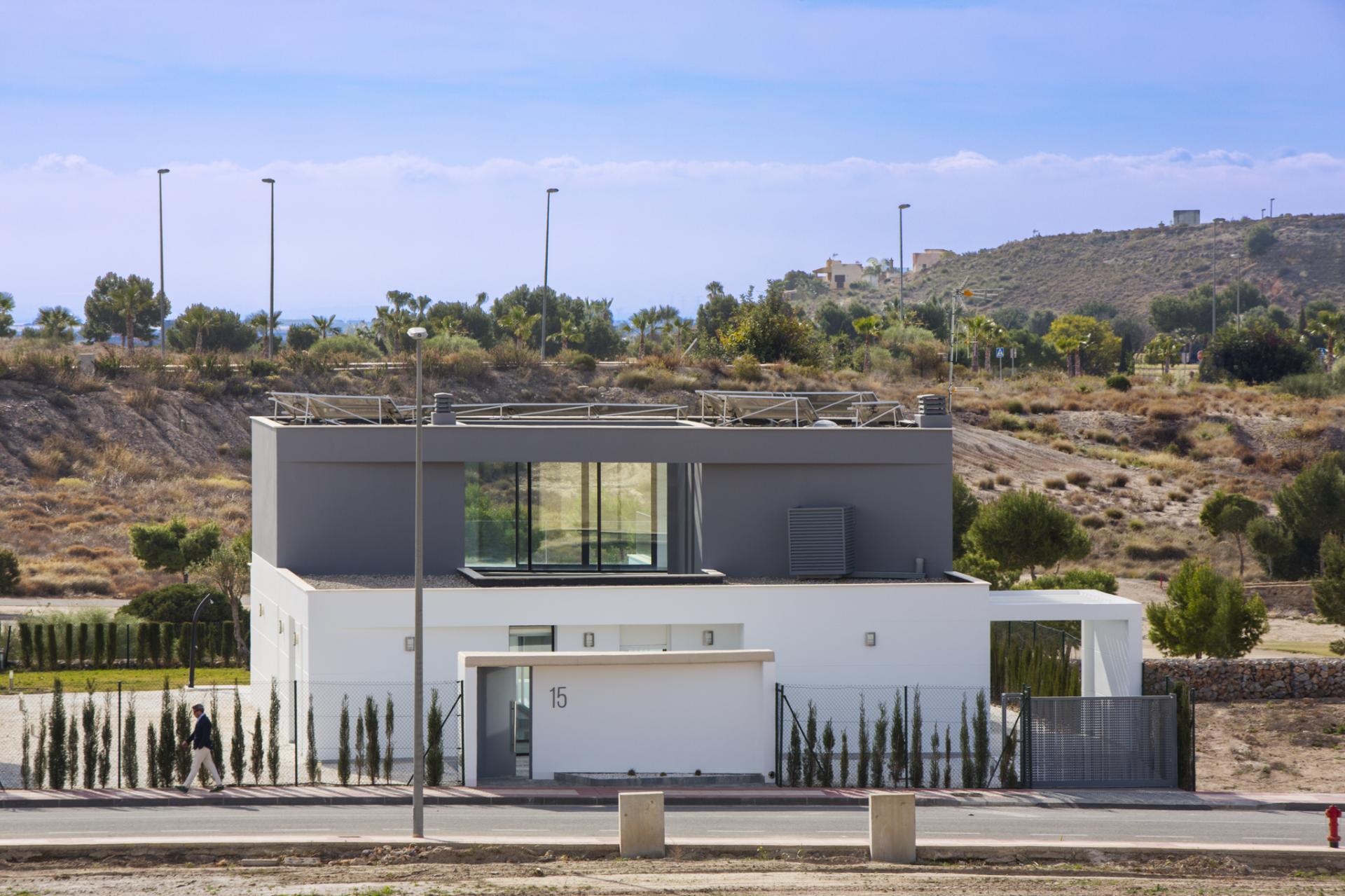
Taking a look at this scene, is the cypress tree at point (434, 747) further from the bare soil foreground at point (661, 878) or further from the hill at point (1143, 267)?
the hill at point (1143, 267)

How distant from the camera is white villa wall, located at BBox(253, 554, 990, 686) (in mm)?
25984

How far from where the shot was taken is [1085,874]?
17359 millimetres

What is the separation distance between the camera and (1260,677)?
33.8 m

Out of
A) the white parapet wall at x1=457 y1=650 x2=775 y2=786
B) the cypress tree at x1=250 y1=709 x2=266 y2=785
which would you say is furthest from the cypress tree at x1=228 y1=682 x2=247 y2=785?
the white parapet wall at x1=457 y1=650 x2=775 y2=786

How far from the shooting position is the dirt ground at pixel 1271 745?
2542 centimetres

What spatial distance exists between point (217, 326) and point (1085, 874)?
301 feet

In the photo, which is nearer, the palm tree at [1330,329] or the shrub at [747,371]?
the shrub at [747,371]

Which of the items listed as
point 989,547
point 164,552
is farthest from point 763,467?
point 164,552

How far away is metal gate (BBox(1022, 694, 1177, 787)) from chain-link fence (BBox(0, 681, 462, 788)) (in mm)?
10217

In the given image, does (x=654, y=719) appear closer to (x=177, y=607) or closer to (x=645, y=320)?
(x=177, y=607)

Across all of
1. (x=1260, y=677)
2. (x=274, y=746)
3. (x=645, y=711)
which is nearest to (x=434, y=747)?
(x=274, y=746)

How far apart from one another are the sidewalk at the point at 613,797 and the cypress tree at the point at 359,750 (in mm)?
595

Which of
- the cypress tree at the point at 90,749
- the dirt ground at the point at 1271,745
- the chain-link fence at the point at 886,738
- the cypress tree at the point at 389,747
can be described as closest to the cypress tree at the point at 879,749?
the chain-link fence at the point at 886,738

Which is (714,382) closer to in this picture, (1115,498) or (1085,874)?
(1115,498)
